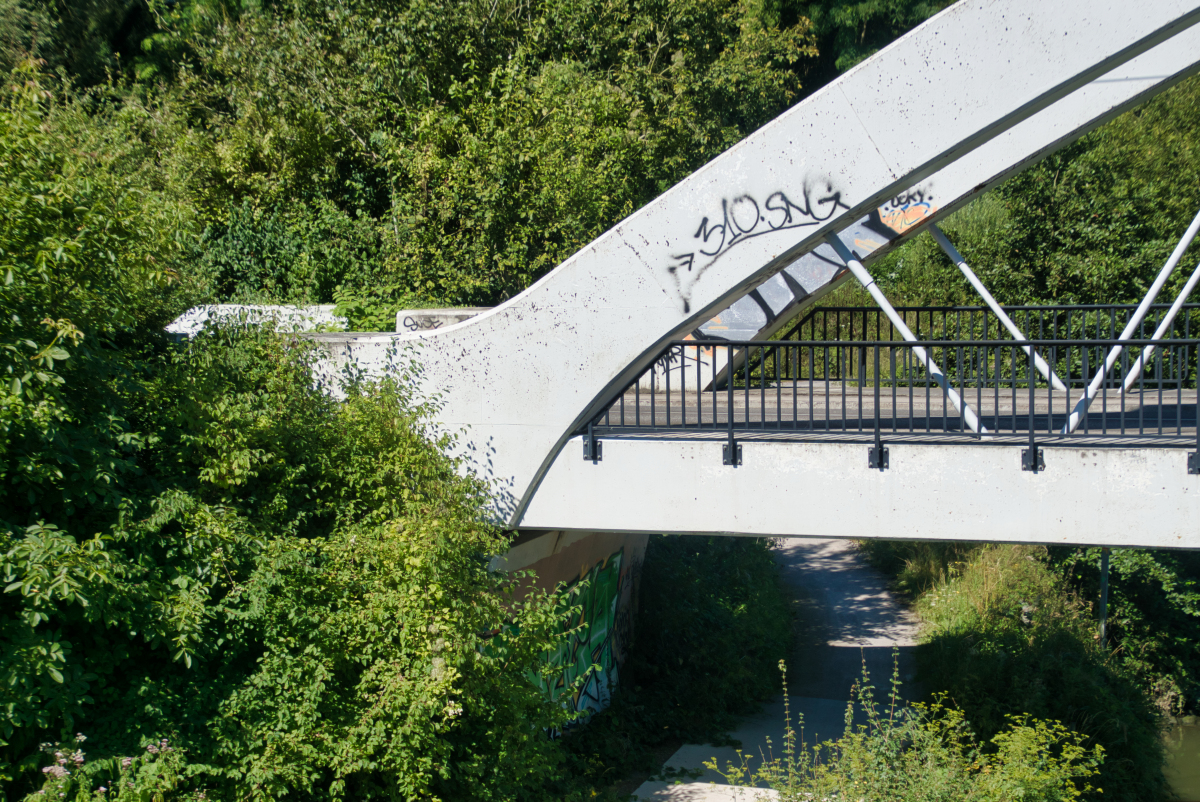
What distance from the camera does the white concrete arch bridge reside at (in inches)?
262

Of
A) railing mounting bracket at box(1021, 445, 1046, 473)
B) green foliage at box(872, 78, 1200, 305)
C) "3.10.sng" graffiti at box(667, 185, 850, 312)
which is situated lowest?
railing mounting bracket at box(1021, 445, 1046, 473)

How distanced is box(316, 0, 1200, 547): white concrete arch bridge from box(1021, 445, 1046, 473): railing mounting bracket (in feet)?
0.06

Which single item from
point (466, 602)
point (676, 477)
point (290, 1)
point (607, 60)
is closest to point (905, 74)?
point (676, 477)

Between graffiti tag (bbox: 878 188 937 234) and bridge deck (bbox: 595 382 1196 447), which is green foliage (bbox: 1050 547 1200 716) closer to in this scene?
bridge deck (bbox: 595 382 1196 447)

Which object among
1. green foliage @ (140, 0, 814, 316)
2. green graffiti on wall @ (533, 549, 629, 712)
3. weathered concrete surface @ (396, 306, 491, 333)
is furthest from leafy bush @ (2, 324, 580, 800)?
green foliage @ (140, 0, 814, 316)

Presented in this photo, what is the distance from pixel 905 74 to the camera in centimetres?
686

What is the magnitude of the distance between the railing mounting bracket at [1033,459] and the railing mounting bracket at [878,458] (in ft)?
3.45

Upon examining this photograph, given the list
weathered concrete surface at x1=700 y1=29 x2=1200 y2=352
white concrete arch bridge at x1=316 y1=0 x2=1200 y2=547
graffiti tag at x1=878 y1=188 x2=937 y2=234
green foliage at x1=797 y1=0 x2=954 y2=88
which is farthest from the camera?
green foliage at x1=797 y1=0 x2=954 y2=88

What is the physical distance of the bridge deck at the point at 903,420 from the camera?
23.2ft

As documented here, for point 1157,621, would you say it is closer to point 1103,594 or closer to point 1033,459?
point 1103,594

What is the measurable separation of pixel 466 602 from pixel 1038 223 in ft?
56.7

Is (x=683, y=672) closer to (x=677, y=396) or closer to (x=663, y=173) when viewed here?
(x=677, y=396)

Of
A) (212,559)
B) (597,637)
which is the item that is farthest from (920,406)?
(212,559)

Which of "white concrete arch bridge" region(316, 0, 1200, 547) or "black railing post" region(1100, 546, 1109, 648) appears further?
"black railing post" region(1100, 546, 1109, 648)
